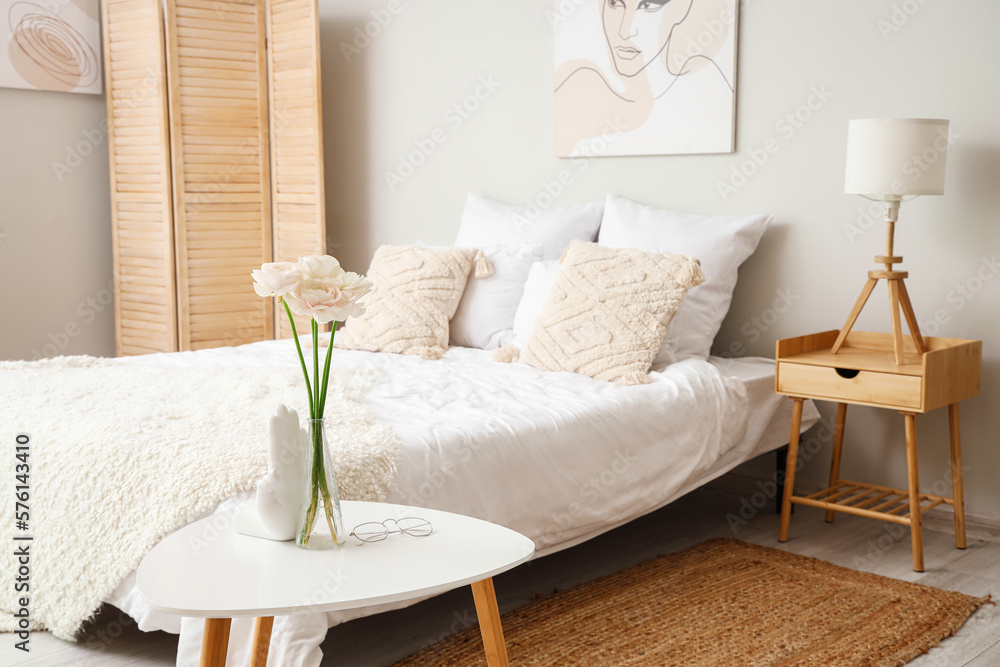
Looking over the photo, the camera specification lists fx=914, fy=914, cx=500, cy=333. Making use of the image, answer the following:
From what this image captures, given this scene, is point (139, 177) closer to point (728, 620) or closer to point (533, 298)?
point (533, 298)

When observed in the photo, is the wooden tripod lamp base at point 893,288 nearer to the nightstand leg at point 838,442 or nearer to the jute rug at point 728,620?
the nightstand leg at point 838,442

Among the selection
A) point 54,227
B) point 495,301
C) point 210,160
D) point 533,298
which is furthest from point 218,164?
point 533,298

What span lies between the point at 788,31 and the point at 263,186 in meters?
2.49

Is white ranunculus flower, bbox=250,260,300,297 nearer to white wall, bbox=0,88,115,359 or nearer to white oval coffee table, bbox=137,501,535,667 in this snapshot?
white oval coffee table, bbox=137,501,535,667

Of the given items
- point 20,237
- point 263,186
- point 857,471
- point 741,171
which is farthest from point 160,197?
point 857,471

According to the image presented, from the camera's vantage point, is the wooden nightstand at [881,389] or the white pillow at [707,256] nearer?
the wooden nightstand at [881,389]

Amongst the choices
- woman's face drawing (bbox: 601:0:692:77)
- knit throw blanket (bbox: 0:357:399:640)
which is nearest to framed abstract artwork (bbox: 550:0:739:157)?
woman's face drawing (bbox: 601:0:692:77)

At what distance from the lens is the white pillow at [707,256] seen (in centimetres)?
296

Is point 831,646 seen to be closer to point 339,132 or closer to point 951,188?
point 951,188

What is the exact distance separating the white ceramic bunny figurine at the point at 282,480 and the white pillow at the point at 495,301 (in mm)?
1872

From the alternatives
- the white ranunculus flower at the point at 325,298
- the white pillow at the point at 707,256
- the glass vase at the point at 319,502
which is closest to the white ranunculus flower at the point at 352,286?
the white ranunculus flower at the point at 325,298

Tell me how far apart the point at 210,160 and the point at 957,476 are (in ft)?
10.8

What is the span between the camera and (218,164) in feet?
13.8

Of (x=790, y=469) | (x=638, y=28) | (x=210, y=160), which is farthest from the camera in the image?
(x=210, y=160)
